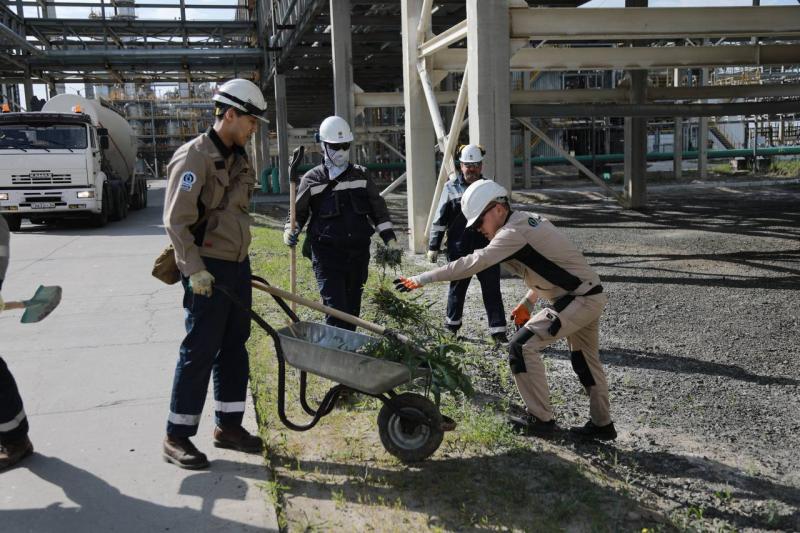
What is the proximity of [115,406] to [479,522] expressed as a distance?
2907 mm

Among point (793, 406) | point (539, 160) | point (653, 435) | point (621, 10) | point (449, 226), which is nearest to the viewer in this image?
point (653, 435)

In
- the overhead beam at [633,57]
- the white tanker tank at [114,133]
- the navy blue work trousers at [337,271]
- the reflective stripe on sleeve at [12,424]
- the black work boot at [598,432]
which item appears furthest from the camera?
the white tanker tank at [114,133]

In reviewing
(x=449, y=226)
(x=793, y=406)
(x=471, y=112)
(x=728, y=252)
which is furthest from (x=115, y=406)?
(x=728, y=252)

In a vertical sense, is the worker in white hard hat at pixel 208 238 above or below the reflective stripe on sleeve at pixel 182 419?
above

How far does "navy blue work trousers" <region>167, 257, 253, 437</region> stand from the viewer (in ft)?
13.6

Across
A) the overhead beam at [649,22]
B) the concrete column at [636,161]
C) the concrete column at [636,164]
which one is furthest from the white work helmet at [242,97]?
the concrete column at [636,164]

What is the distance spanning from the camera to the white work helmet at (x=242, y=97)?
4180mm

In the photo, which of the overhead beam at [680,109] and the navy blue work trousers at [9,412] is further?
the overhead beam at [680,109]

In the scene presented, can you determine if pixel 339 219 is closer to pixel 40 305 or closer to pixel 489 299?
pixel 489 299

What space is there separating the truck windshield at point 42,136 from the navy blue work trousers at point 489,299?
13.9 metres

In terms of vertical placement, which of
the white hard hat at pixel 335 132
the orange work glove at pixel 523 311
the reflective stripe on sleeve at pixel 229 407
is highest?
the white hard hat at pixel 335 132

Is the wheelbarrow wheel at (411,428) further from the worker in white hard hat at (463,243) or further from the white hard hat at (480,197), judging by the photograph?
the worker in white hard hat at (463,243)

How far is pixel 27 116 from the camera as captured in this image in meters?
17.5

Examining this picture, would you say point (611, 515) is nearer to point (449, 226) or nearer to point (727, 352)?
point (727, 352)
